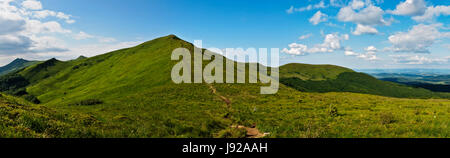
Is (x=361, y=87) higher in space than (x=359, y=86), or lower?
lower

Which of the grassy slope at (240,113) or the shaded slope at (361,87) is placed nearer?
the grassy slope at (240,113)

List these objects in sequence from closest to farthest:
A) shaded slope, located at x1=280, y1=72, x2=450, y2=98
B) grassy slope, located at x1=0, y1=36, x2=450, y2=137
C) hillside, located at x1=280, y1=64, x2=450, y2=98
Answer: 1. grassy slope, located at x1=0, y1=36, x2=450, y2=137
2. hillside, located at x1=280, y1=64, x2=450, y2=98
3. shaded slope, located at x1=280, y1=72, x2=450, y2=98

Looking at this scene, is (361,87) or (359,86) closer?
(361,87)

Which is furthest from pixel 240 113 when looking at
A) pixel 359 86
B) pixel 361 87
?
pixel 359 86

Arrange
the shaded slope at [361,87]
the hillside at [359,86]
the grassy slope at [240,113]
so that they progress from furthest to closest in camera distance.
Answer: the shaded slope at [361,87], the hillside at [359,86], the grassy slope at [240,113]

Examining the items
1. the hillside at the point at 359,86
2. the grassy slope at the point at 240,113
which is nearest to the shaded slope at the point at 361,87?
the hillside at the point at 359,86

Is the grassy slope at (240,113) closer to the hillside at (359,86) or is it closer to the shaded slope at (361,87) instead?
the hillside at (359,86)

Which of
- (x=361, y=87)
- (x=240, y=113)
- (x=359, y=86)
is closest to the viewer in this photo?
(x=240, y=113)

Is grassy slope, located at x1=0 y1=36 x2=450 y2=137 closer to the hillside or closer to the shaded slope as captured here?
the hillside

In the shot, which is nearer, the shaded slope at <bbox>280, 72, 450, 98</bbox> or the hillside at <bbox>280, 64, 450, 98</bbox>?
the hillside at <bbox>280, 64, 450, 98</bbox>

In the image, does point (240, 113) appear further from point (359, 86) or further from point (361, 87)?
point (359, 86)

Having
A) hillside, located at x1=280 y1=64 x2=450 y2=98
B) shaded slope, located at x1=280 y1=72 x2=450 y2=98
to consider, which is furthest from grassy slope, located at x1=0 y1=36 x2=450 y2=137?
shaded slope, located at x1=280 y1=72 x2=450 y2=98

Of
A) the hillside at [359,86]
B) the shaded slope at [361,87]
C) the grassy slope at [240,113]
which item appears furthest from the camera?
the shaded slope at [361,87]
